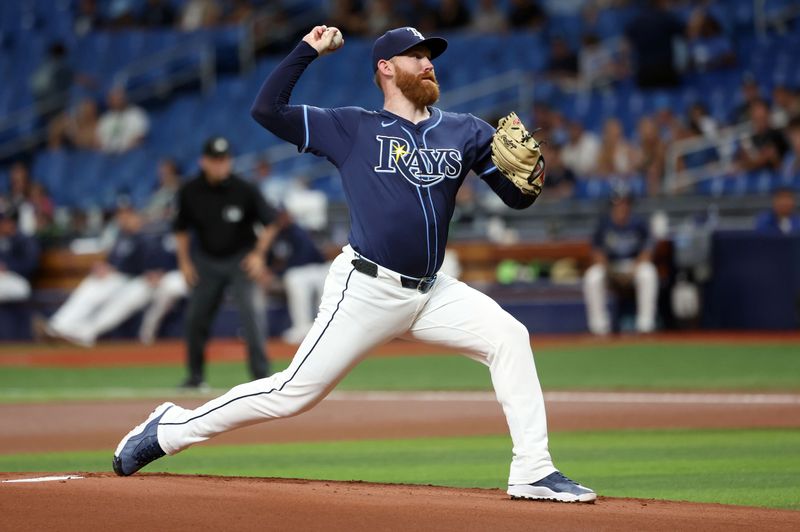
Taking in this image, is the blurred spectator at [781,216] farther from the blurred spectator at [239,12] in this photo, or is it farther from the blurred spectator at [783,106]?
the blurred spectator at [239,12]

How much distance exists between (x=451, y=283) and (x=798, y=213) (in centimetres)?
1236

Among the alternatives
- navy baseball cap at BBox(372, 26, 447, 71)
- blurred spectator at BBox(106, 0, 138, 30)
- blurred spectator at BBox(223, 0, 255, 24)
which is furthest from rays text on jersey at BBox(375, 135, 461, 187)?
blurred spectator at BBox(106, 0, 138, 30)

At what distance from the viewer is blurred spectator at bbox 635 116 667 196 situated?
1877 centimetres

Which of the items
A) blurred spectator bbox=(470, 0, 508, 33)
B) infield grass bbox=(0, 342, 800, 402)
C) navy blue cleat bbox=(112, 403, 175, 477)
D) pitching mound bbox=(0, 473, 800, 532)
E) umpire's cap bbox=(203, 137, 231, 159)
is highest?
blurred spectator bbox=(470, 0, 508, 33)

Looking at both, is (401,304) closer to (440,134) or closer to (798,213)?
(440,134)

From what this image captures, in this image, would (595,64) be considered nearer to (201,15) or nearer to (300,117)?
(201,15)

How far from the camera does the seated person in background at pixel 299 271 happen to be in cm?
1850

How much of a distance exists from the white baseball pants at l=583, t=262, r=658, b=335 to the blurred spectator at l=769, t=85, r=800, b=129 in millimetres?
2658

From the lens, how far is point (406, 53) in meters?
6.23

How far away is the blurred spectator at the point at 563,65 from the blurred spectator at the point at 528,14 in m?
0.93

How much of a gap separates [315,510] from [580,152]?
1465 centimetres

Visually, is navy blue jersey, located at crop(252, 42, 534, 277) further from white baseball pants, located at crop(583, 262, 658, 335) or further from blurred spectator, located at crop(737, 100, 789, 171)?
blurred spectator, located at crop(737, 100, 789, 171)

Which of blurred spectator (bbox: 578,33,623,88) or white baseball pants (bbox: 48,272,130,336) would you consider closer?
white baseball pants (bbox: 48,272,130,336)

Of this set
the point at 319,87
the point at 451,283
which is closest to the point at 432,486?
the point at 451,283
